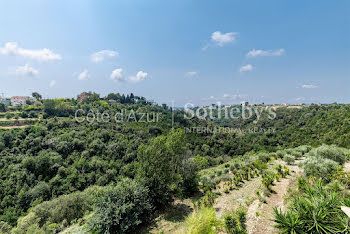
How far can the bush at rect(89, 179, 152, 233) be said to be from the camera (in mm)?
7219

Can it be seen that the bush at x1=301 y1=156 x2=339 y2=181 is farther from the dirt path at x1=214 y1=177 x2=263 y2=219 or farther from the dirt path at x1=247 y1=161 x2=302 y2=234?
the dirt path at x1=214 y1=177 x2=263 y2=219

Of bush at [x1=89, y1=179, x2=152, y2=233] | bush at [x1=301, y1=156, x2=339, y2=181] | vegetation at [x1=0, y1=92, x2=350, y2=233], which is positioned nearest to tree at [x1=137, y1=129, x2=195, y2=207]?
vegetation at [x1=0, y1=92, x2=350, y2=233]

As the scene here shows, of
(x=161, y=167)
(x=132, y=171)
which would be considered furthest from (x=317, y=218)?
(x=132, y=171)

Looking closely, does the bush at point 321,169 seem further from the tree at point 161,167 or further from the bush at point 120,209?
the bush at point 120,209

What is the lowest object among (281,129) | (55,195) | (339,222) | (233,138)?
(55,195)

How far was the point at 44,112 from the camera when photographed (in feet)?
182

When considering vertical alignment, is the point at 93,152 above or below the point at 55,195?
above

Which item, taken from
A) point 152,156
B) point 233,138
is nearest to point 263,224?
point 152,156

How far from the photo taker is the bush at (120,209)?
7.22 m

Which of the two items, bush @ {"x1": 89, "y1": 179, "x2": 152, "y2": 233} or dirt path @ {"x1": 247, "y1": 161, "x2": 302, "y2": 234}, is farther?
bush @ {"x1": 89, "y1": 179, "x2": 152, "y2": 233}

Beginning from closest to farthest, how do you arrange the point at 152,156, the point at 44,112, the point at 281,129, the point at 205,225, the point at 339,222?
the point at 339,222 < the point at 205,225 < the point at 152,156 < the point at 44,112 < the point at 281,129

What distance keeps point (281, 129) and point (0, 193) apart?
87.1 metres

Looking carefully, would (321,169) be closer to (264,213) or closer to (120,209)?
(264,213)

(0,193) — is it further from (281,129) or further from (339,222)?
(281,129)
